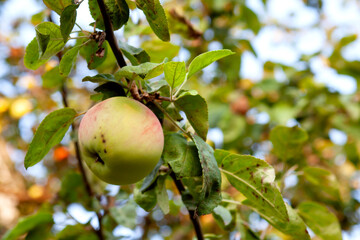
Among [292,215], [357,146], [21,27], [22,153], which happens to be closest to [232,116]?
[357,146]

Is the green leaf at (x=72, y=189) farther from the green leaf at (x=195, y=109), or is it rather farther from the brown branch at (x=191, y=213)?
the green leaf at (x=195, y=109)

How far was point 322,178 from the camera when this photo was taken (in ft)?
4.05

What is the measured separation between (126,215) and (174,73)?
0.63 metres

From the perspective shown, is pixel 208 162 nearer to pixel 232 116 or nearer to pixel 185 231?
pixel 232 116

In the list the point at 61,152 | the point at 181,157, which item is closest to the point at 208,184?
the point at 181,157

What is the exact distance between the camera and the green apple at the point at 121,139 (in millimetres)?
648

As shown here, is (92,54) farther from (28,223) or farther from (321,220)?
(321,220)

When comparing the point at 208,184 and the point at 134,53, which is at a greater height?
the point at 134,53

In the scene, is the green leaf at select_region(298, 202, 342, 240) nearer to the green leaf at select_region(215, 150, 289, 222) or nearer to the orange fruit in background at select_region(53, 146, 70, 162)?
the green leaf at select_region(215, 150, 289, 222)

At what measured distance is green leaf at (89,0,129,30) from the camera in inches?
29.0

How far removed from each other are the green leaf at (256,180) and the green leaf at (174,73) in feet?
0.67

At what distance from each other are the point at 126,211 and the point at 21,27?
2.61m

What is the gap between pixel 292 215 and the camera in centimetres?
92

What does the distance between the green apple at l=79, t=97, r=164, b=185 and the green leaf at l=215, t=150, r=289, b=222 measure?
0.19 metres
